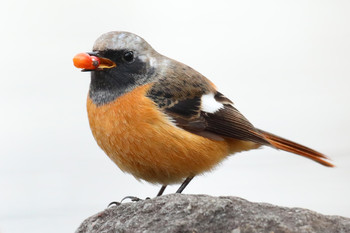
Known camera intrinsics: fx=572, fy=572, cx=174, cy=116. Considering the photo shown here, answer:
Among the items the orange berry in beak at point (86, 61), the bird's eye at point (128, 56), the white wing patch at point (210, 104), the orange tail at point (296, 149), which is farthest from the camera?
the orange tail at point (296, 149)

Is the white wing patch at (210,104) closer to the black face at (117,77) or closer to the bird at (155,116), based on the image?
the bird at (155,116)

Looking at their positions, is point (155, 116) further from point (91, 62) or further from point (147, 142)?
point (91, 62)

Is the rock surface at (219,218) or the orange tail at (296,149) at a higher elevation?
the orange tail at (296,149)

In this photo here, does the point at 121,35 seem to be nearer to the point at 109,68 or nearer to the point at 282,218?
the point at 109,68

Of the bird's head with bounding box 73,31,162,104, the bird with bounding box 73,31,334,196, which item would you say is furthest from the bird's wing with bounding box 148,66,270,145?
the bird's head with bounding box 73,31,162,104

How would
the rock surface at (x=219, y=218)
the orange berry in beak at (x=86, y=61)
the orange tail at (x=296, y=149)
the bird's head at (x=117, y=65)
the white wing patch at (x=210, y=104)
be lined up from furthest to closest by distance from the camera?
the orange tail at (x=296, y=149) → the white wing patch at (x=210, y=104) → the bird's head at (x=117, y=65) → the orange berry in beak at (x=86, y=61) → the rock surface at (x=219, y=218)

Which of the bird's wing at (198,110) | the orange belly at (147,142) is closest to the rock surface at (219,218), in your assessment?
the orange belly at (147,142)

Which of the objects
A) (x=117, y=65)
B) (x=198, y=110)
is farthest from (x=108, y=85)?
(x=198, y=110)

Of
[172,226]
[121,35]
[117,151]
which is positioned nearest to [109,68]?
[121,35]
